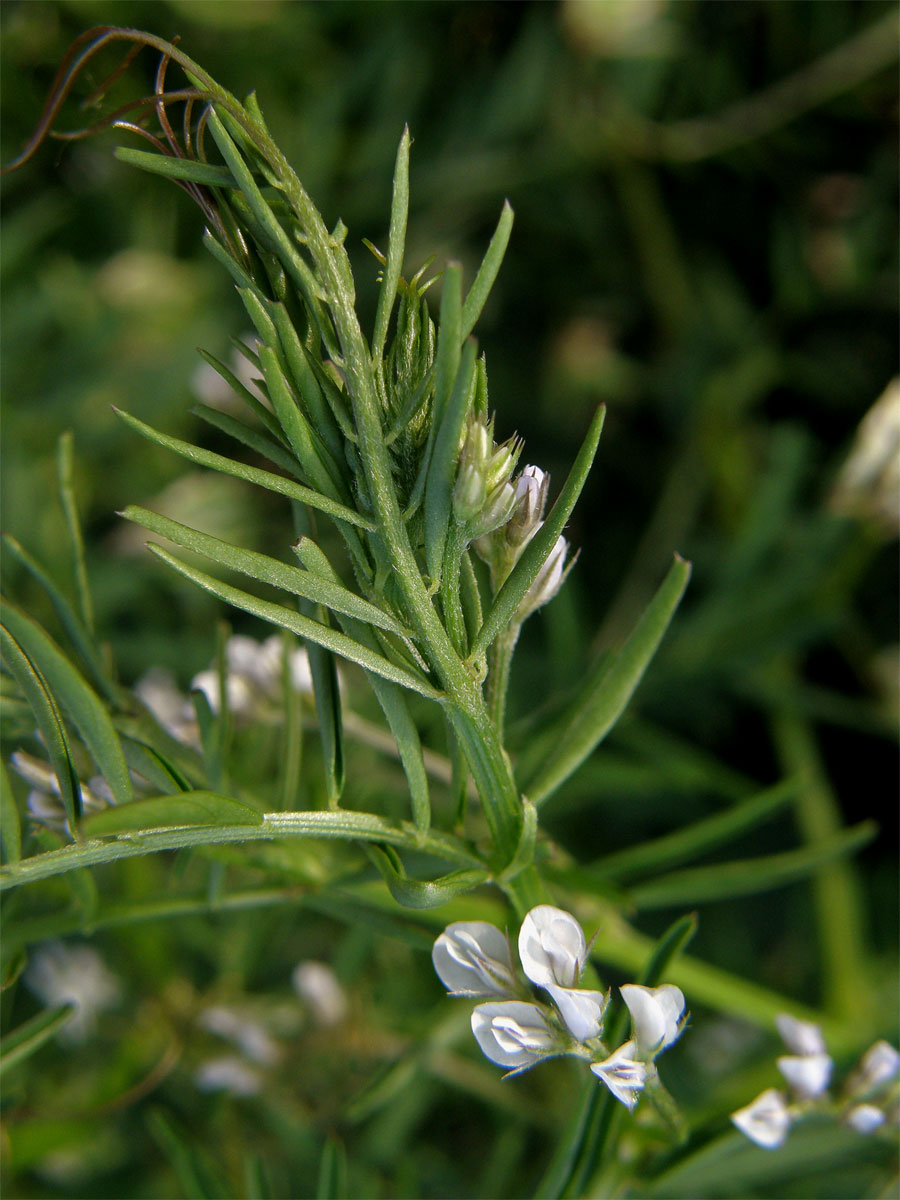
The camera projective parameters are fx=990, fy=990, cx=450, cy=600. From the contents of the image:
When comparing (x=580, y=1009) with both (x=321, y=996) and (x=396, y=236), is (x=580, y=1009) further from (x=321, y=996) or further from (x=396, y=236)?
(x=321, y=996)

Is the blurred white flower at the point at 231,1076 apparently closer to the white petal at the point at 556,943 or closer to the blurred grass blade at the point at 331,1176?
the blurred grass blade at the point at 331,1176

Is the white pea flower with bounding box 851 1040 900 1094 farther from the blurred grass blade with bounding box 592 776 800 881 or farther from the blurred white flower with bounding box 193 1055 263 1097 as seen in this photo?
the blurred white flower with bounding box 193 1055 263 1097

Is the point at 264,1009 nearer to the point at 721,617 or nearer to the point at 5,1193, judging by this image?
the point at 5,1193

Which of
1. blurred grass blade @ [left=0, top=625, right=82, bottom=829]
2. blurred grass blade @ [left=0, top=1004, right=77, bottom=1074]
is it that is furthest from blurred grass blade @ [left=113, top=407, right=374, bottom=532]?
blurred grass blade @ [left=0, top=1004, right=77, bottom=1074]

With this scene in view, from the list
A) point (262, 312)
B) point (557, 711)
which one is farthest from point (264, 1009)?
point (262, 312)

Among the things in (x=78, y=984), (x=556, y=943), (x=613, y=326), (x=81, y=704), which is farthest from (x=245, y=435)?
(x=613, y=326)
